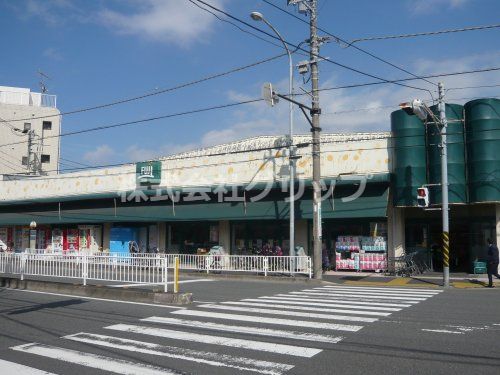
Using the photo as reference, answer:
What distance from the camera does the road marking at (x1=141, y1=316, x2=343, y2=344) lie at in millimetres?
8305

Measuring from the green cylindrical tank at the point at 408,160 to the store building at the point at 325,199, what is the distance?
43 millimetres

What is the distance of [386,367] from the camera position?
6.55 metres

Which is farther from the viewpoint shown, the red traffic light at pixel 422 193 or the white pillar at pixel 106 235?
the white pillar at pixel 106 235

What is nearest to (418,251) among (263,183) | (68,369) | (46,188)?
(263,183)

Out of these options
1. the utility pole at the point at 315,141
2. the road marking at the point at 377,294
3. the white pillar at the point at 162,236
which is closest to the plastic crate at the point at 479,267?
the utility pole at the point at 315,141

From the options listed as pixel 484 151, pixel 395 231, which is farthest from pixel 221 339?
pixel 484 151

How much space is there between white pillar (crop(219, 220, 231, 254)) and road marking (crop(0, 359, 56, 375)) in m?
19.5

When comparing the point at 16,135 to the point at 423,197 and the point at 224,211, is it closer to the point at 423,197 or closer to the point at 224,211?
the point at 224,211

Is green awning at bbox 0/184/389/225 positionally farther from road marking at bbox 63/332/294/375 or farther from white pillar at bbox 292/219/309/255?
road marking at bbox 63/332/294/375

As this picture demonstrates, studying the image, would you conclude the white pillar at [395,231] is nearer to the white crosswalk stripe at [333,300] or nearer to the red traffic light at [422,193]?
the red traffic light at [422,193]

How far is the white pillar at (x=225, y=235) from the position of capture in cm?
2625

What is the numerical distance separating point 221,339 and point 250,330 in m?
0.86

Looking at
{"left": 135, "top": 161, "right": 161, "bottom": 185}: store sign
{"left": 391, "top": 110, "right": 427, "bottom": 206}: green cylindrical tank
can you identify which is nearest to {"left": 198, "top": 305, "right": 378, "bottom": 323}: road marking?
{"left": 391, "top": 110, "right": 427, "bottom": 206}: green cylindrical tank

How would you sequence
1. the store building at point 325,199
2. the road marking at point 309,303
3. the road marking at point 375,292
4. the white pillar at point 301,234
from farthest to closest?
the white pillar at point 301,234, the store building at point 325,199, the road marking at point 375,292, the road marking at point 309,303
